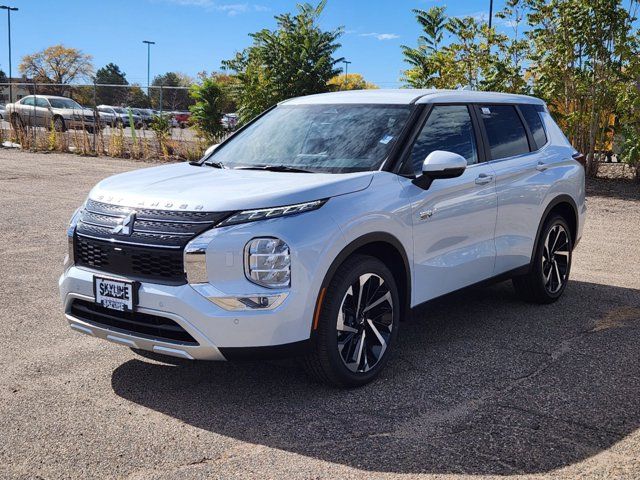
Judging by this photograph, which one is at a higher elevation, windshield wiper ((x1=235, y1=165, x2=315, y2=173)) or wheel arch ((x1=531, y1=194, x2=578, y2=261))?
windshield wiper ((x1=235, y1=165, x2=315, y2=173))

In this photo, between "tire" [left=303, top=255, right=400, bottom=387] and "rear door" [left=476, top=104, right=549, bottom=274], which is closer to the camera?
"tire" [left=303, top=255, right=400, bottom=387]

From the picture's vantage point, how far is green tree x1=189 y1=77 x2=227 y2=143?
20.6 meters

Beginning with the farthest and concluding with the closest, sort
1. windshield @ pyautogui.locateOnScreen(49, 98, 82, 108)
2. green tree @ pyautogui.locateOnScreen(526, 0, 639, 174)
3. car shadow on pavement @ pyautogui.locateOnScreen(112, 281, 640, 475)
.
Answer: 1. windshield @ pyautogui.locateOnScreen(49, 98, 82, 108)
2. green tree @ pyautogui.locateOnScreen(526, 0, 639, 174)
3. car shadow on pavement @ pyautogui.locateOnScreen(112, 281, 640, 475)

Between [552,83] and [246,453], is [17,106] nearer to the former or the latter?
[552,83]

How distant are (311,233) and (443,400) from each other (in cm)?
126

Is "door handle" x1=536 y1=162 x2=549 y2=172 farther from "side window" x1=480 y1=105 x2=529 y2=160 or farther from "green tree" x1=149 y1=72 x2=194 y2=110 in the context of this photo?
"green tree" x1=149 y1=72 x2=194 y2=110

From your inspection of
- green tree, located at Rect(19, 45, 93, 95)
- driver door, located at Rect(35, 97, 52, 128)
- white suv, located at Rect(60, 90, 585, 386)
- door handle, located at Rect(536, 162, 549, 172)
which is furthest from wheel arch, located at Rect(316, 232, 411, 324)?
green tree, located at Rect(19, 45, 93, 95)

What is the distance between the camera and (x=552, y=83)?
1539 centimetres

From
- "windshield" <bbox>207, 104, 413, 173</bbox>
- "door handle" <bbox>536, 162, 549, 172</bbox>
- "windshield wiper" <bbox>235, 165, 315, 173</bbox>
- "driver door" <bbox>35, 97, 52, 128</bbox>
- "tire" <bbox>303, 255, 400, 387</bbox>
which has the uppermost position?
"driver door" <bbox>35, 97, 52, 128</bbox>

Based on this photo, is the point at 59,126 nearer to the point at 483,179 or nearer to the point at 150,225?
the point at 483,179

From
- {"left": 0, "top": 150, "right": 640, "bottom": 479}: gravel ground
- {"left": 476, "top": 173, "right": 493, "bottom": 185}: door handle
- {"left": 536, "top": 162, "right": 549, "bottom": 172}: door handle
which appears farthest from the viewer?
{"left": 536, "top": 162, "right": 549, "bottom": 172}: door handle

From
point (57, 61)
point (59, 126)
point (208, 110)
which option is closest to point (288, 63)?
point (208, 110)

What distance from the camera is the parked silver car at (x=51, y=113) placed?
2328cm

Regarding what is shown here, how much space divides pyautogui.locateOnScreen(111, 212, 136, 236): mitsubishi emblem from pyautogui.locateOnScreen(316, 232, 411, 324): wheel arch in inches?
44.3
